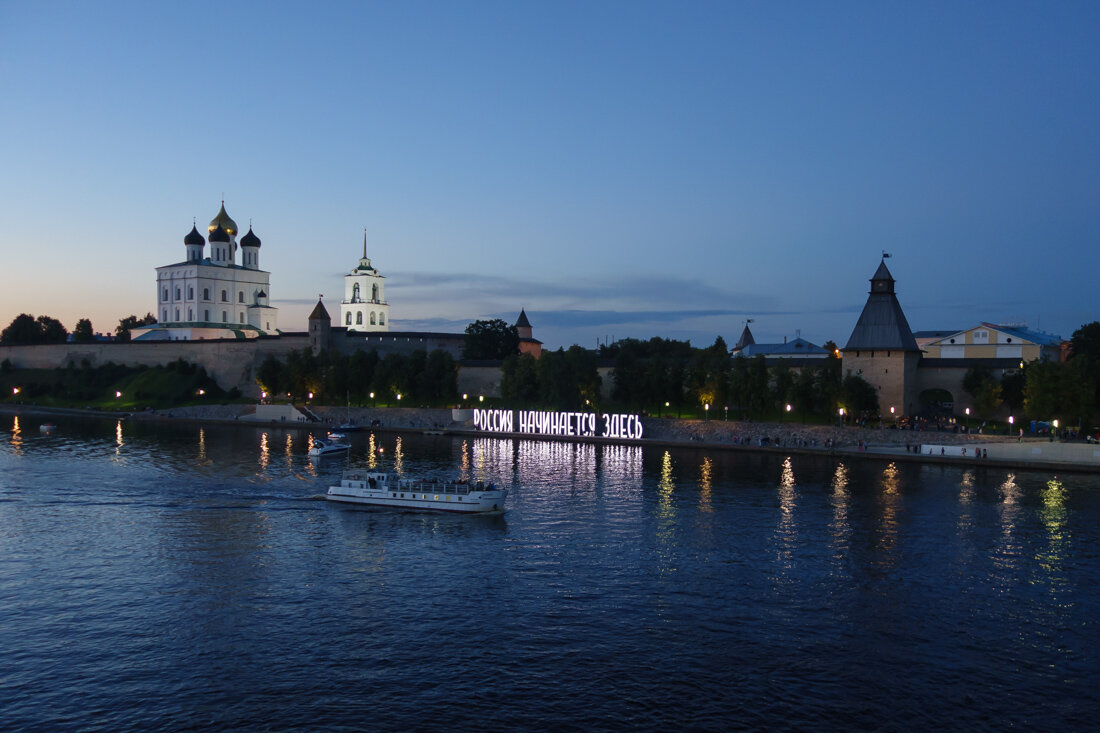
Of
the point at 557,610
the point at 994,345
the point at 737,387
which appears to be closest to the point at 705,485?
the point at 557,610

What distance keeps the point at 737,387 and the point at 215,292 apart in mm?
79589

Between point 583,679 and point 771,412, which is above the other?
point 771,412

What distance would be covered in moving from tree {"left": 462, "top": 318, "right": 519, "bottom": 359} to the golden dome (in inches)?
1604

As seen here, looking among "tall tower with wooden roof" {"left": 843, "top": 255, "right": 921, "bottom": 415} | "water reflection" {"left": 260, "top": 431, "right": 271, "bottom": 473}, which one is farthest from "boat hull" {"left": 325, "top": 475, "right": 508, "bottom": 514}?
"tall tower with wooden roof" {"left": 843, "top": 255, "right": 921, "bottom": 415}

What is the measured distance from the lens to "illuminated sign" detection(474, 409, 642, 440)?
67938 millimetres

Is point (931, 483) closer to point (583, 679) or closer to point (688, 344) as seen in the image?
point (583, 679)

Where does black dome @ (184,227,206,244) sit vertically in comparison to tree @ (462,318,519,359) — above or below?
above

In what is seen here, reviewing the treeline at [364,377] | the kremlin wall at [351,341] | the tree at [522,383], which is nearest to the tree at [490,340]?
the kremlin wall at [351,341]

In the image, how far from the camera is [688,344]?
11869 centimetres

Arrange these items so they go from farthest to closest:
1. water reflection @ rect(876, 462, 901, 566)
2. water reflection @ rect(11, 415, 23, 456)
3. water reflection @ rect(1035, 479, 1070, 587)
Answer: water reflection @ rect(11, 415, 23, 456) → water reflection @ rect(876, 462, 901, 566) → water reflection @ rect(1035, 479, 1070, 587)

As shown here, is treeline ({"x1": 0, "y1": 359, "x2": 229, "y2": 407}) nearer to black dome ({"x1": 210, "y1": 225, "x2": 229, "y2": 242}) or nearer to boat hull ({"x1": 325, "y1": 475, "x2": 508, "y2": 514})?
black dome ({"x1": 210, "y1": 225, "x2": 229, "y2": 242})

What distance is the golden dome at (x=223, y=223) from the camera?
121 metres

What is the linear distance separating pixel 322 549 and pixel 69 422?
6720 cm

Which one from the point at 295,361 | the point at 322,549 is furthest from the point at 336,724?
the point at 295,361
